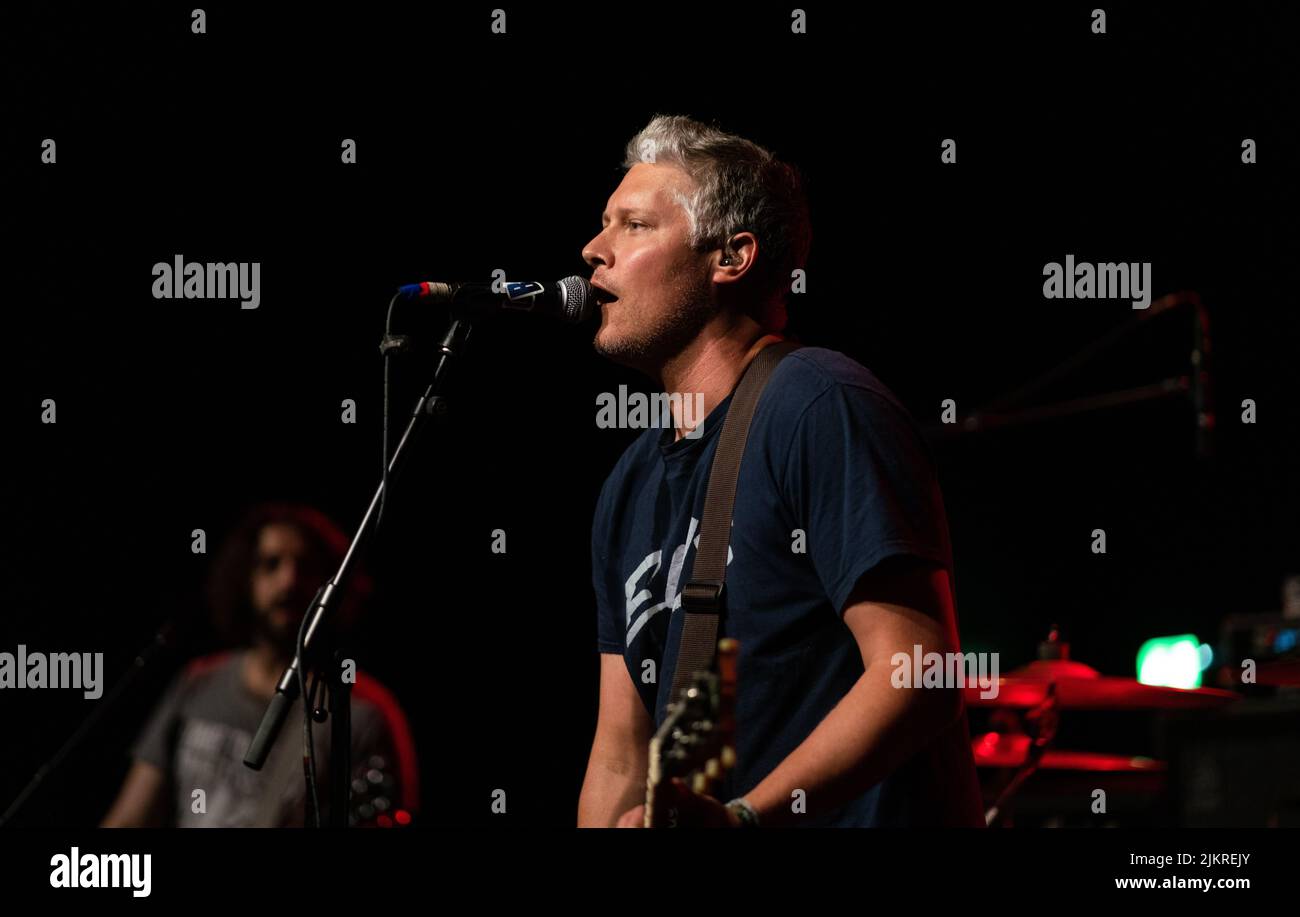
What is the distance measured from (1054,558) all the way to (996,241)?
1663 millimetres

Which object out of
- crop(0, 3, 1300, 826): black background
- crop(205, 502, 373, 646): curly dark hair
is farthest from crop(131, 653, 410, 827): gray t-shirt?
crop(0, 3, 1300, 826): black background

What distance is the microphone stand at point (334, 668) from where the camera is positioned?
2.54 m

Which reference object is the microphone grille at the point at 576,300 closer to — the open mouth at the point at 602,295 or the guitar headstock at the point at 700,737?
the open mouth at the point at 602,295

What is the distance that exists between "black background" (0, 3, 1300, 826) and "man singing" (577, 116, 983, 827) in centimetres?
204

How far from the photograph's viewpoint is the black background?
17.0 feet

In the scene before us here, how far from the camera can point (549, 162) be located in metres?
5.32

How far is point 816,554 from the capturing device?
251 centimetres

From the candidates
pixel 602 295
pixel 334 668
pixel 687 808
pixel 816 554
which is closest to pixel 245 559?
pixel 602 295

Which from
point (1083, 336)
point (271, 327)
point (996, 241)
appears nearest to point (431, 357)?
point (271, 327)

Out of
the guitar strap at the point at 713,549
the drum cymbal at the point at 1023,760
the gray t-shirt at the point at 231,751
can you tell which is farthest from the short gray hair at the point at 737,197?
the gray t-shirt at the point at 231,751

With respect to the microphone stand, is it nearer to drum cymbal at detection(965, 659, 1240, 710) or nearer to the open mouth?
the open mouth

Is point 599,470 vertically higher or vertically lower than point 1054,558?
higher

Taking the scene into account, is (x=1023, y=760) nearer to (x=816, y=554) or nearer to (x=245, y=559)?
(x=816, y=554)
